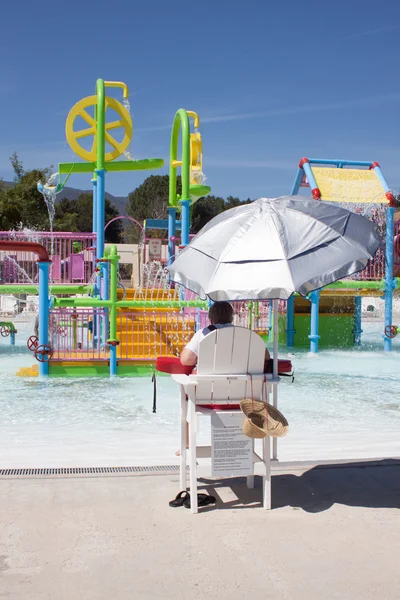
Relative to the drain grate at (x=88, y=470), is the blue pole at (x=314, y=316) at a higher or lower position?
higher

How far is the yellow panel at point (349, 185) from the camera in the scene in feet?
48.0

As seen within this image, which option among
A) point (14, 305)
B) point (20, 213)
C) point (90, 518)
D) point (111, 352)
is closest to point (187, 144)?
point (111, 352)

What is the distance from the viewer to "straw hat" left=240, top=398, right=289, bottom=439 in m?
4.09

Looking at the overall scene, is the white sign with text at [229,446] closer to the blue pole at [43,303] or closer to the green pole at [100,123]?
the blue pole at [43,303]

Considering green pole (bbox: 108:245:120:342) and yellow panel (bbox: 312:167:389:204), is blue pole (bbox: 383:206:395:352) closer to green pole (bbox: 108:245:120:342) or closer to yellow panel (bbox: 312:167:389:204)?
yellow panel (bbox: 312:167:389:204)

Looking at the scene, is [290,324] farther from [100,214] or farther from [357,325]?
[100,214]

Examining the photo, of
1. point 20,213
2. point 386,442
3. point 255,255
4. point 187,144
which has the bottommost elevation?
point 386,442

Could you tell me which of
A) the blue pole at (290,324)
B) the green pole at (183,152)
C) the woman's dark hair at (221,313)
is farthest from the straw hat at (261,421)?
the blue pole at (290,324)

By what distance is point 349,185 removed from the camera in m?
15.1

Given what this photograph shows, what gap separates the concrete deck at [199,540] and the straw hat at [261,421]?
1.59 ft

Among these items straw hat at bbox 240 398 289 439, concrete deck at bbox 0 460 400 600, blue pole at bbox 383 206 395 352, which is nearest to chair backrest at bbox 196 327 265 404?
straw hat at bbox 240 398 289 439

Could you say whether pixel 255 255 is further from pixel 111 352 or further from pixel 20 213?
pixel 20 213

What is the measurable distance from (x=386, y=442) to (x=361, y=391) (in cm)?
349

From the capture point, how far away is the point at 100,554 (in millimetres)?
3420
